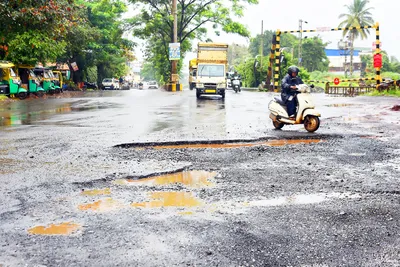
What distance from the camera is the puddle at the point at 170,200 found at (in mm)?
4324

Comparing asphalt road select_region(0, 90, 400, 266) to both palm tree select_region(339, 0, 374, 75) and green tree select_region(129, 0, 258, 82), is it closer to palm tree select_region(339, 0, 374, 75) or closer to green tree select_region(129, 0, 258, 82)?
green tree select_region(129, 0, 258, 82)

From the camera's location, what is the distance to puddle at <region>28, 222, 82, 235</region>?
354 centimetres

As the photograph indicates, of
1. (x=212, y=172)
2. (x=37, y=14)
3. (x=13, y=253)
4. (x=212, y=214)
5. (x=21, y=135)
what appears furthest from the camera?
(x=37, y=14)

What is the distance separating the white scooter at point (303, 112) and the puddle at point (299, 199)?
17.4 feet

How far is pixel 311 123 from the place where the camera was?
9.95m

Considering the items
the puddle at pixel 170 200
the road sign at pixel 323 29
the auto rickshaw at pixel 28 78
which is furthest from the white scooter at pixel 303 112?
the auto rickshaw at pixel 28 78

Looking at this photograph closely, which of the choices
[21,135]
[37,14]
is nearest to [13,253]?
[21,135]

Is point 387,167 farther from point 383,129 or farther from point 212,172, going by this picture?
point 383,129

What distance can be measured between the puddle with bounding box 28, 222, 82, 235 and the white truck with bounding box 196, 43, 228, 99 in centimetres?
2208

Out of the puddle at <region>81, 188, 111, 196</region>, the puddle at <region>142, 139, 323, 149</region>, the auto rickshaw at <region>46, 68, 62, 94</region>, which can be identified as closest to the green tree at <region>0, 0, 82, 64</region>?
the auto rickshaw at <region>46, 68, 62, 94</region>

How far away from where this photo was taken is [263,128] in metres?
10.6

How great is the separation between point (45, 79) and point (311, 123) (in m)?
27.8

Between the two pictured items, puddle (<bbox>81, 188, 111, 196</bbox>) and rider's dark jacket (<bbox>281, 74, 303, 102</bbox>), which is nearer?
puddle (<bbox>81, 188, 111, 196</bbox>)

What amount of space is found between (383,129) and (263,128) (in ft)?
8.57
